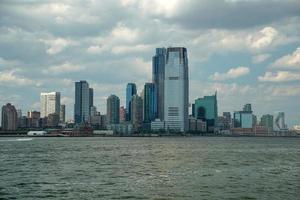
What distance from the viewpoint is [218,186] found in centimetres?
5888

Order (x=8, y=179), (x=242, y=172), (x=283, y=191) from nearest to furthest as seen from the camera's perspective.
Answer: (x=283, y=191) → (x=8, y=179) → (x=242, y=172)

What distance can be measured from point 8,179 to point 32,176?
156 inches

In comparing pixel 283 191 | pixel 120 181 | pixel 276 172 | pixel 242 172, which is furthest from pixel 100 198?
pixel 276 172

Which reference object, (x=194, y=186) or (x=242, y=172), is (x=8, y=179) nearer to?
(x=194, y=186)

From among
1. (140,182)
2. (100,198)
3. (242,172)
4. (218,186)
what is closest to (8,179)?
(140,182)

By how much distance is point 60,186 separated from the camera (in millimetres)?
58344

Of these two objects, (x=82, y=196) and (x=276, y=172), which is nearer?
(x=82, y=196)

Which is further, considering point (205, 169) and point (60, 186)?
point (205, 169)

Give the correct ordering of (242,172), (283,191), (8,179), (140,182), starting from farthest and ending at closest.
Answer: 1. (242,172)
2. (8,179)
3. (140,182)
4. (283,191)

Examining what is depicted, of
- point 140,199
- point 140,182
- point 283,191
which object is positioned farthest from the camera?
point 140,182

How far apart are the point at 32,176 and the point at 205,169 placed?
2695 cm

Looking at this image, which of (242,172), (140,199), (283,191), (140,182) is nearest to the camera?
(140,199)

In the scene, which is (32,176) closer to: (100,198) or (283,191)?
(100,198)

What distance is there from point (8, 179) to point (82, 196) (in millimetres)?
20211
